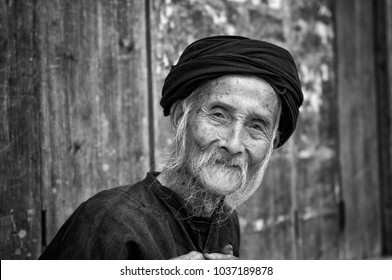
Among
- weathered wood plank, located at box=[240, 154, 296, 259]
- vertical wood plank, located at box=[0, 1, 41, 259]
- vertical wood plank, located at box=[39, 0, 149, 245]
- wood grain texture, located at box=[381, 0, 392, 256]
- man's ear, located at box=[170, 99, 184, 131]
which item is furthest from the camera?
wood grain texture, located at box=[381, 0, 392, 256]

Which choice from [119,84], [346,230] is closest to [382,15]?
[346,230]

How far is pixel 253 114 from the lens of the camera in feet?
7.95

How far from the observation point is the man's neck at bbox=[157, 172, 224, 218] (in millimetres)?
2455

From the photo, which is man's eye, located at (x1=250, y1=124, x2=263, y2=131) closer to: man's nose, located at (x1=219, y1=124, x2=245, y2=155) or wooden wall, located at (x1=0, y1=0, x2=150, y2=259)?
man's nose, located at (x1=219, y1=124, x2=245, y2=155)

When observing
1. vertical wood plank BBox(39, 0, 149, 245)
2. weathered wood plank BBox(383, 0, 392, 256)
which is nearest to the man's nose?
vertical wood plank BBox(39, 0, 149, 245)

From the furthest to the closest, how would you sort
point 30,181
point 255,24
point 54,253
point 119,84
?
point 255,24
point 119,84
point 30,181
point 54,253

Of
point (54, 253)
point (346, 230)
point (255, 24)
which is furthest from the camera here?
point (346, 230)

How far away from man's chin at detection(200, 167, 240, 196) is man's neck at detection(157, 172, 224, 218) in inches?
2.9

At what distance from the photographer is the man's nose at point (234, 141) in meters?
2.37
